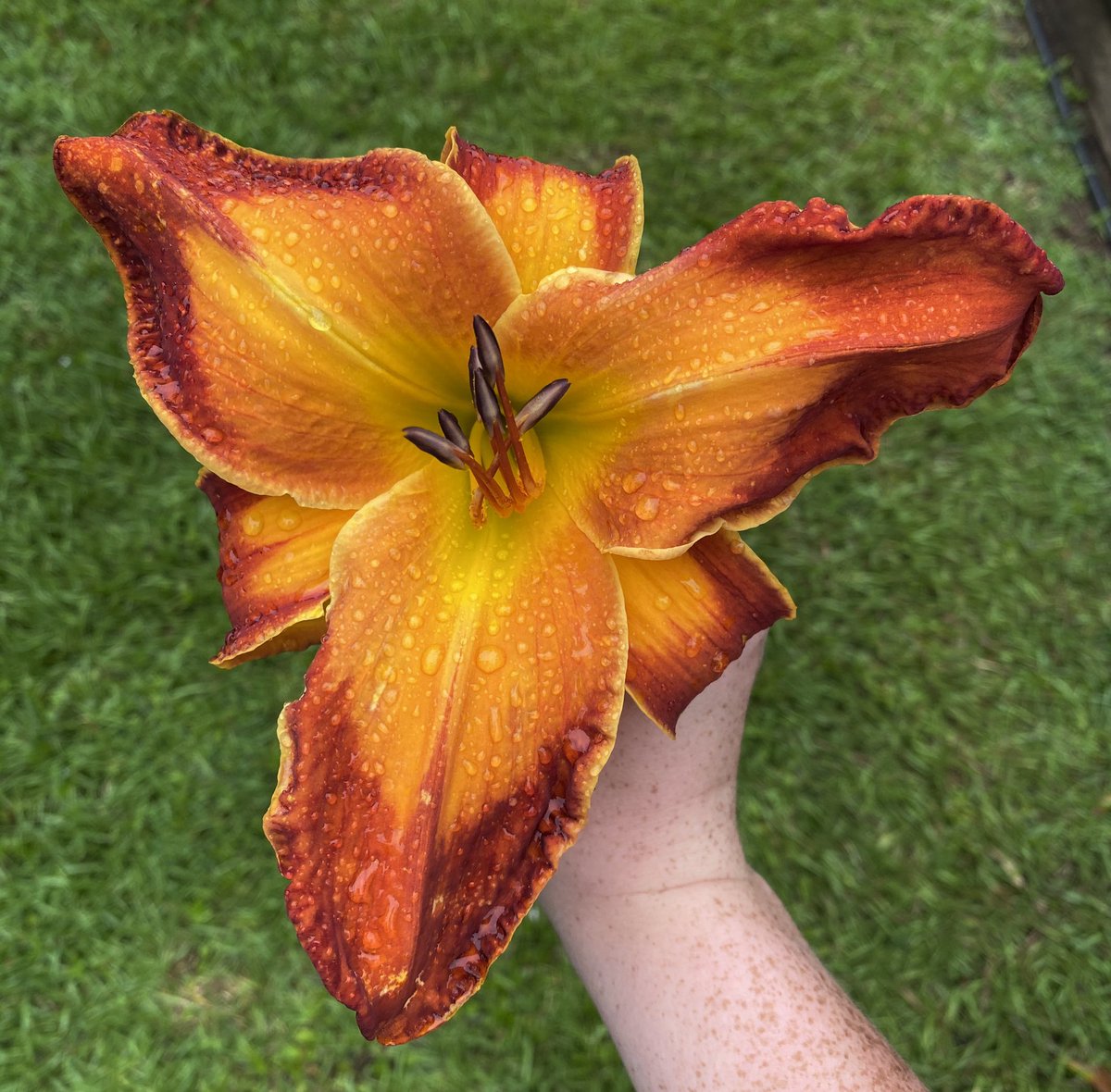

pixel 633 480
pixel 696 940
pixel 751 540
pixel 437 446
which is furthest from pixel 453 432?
pixel 751 540

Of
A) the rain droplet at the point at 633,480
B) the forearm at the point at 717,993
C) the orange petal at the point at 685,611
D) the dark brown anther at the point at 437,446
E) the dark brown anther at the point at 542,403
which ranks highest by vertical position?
→ the dark brown anther at the point at 437,446

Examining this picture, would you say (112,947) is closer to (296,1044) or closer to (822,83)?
(296,1044)

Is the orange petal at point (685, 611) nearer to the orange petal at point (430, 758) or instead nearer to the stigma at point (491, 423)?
the orange petal at point (430, 758)

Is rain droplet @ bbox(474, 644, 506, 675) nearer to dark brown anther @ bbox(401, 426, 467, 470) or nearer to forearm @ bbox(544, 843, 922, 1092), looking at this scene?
dark brown anther @ bbox(401, 426, 467, 470)

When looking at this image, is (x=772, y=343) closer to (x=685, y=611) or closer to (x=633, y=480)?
(x=633, y=480)

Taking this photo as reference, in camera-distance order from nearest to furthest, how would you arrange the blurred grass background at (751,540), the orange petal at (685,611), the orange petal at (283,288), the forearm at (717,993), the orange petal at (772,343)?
the orange petal at (772,343) → the orange petal at (283,288) → the orange petal at (685,611) → the forearm at (717,993) → the blurred grass background at (751,540)

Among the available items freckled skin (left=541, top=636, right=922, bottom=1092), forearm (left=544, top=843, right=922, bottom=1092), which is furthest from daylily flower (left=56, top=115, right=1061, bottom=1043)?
forearm (left=544, top=843, right=922, bottom=1092)

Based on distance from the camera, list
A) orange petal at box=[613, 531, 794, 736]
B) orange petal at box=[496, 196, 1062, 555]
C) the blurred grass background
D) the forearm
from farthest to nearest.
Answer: the blurred grass background, the forearm, orange petal at box=[613, 531, 794, 736], orange petal at box=[496, 196, 1062, 555]

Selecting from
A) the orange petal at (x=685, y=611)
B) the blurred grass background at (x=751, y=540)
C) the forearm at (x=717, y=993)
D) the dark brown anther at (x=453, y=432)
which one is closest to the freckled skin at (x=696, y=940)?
the forearm at (x=717, y=993)
